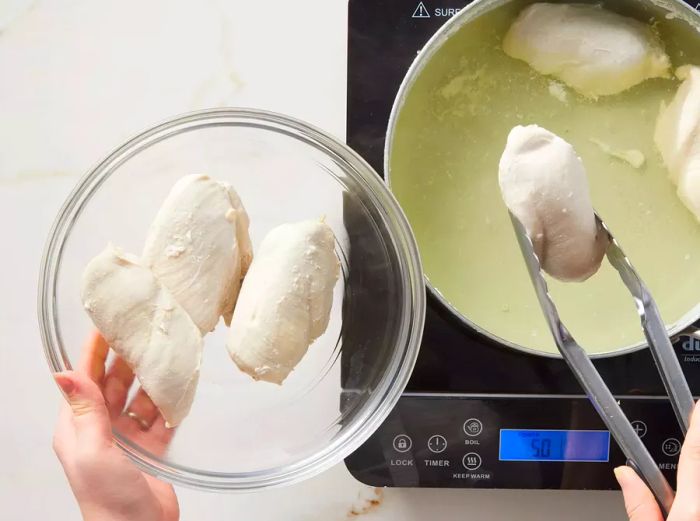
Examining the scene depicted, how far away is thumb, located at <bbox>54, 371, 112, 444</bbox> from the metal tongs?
328 mm

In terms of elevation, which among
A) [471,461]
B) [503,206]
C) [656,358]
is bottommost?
[471,461]

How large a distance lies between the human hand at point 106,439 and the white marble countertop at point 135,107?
0.35 feet

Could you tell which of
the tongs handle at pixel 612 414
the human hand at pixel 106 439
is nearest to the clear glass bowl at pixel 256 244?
the human hand at pixel 106 439

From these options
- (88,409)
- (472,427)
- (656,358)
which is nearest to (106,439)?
(88,409)

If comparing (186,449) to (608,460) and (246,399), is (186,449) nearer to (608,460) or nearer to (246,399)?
(246,399)

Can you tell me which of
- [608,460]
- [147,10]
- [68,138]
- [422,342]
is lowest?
[608,460]

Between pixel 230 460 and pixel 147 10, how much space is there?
0.40m

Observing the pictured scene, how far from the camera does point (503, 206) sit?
636 millimetres

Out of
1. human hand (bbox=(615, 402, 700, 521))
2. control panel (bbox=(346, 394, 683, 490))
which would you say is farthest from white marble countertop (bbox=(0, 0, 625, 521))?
human hand (bbox=(615, 402, 700, 521))

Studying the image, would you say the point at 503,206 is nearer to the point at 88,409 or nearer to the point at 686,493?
the point at 686,493

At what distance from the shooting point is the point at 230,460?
627 mm

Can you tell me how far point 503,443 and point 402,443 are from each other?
0.29ft

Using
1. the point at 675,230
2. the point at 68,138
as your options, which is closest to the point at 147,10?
the point at 68,138

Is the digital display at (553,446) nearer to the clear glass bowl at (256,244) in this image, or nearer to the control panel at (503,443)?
the control panel at (503,443)
